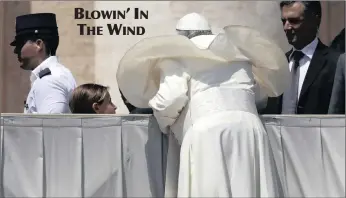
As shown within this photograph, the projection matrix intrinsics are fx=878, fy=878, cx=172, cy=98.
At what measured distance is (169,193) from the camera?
376 cm

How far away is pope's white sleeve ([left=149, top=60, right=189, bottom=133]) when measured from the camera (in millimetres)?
3604

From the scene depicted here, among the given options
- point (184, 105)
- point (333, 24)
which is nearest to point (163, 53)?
point (184, 105)

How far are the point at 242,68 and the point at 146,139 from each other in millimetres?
544

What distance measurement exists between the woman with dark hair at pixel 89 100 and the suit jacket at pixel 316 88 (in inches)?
30.0

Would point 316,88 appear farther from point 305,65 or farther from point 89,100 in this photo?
point 89,100

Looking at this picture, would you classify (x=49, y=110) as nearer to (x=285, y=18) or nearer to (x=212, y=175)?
(x=212, y=175)

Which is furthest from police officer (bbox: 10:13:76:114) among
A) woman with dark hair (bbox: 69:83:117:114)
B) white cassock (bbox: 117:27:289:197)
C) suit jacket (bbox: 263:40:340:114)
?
suit jacket (bbox: 263:40:340:114)

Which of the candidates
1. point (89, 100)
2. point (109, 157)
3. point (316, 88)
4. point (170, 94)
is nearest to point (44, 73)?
point (89, 100)

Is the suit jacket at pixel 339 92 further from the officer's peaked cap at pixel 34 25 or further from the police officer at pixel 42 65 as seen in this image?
the officer's peaked cap at pixel 34 25

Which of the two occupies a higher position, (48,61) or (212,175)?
(48,61)

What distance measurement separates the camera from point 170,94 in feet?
11.8

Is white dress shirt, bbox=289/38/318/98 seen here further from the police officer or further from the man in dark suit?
the police officer

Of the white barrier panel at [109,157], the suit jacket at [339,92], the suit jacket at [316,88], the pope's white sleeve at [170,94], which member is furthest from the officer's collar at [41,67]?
the suit jacket at [339,92]

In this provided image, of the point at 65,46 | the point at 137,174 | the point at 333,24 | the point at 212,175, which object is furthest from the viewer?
the point at 65,46
